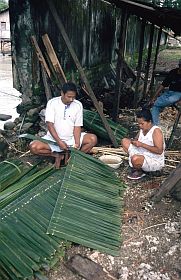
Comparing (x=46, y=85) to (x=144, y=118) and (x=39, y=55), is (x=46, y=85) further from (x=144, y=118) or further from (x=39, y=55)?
(x=144, y=118)

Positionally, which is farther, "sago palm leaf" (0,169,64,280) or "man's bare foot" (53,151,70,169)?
"man's bare foot" (53,151,70,169)

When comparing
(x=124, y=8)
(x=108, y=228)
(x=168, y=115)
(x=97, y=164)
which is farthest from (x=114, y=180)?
(x=168, y=115)

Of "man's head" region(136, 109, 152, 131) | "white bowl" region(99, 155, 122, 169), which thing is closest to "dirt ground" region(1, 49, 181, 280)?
"white bowl" region(99, 155, 122, 169)

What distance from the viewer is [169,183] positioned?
4039 mm

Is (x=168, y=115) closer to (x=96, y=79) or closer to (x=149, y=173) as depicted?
(x=96, y=79)

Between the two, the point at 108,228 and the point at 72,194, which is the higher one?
the point at 72,194

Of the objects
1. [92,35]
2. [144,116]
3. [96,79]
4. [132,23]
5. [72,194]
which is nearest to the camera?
[72,194]

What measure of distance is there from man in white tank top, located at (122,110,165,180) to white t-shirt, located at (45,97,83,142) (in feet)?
3.19

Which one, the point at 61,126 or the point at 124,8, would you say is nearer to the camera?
the point at 61,126

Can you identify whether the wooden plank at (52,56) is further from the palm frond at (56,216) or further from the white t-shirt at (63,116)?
the palm frond at (56,216)

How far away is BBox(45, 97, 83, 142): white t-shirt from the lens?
4766mm

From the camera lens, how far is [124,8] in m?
6.28

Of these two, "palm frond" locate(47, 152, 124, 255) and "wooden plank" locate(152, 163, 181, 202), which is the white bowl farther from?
"wooden plank" locate(152, 163, 181, 202)

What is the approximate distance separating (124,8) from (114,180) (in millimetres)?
3762
